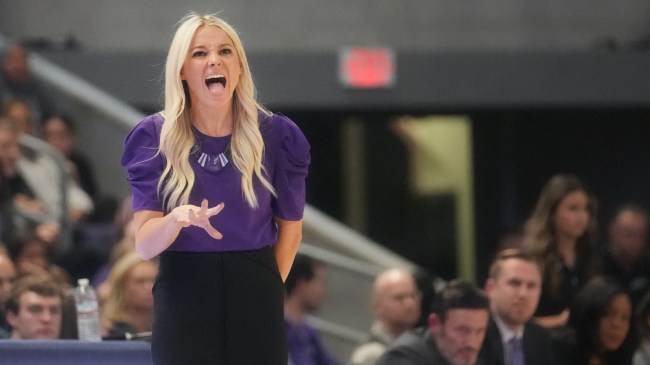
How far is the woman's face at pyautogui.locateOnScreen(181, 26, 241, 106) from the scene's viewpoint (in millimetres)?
3121

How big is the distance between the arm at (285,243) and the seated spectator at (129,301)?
7.77ft

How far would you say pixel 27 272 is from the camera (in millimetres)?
6625

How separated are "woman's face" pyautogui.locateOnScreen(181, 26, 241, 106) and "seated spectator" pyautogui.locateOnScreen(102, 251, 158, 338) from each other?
2541 mm

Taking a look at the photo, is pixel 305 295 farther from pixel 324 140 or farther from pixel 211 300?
pixel 324 140

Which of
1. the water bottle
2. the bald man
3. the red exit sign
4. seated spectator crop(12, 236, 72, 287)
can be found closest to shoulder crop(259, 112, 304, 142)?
the water bottle

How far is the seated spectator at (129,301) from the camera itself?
18.5 feet

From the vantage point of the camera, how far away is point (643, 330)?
19.2ft

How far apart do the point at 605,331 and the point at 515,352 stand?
39cm

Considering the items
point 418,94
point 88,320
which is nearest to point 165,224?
point 88,320

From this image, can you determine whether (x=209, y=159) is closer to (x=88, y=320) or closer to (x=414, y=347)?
(x=88, y=320)

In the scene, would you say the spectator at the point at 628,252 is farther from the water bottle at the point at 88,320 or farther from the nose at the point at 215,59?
the nose at the point at 215,59

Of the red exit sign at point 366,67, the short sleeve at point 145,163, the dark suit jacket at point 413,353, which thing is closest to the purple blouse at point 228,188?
the short sleeve at point 145,163

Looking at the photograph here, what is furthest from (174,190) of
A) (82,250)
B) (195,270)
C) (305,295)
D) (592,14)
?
(592,14)

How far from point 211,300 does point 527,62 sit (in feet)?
26.1
